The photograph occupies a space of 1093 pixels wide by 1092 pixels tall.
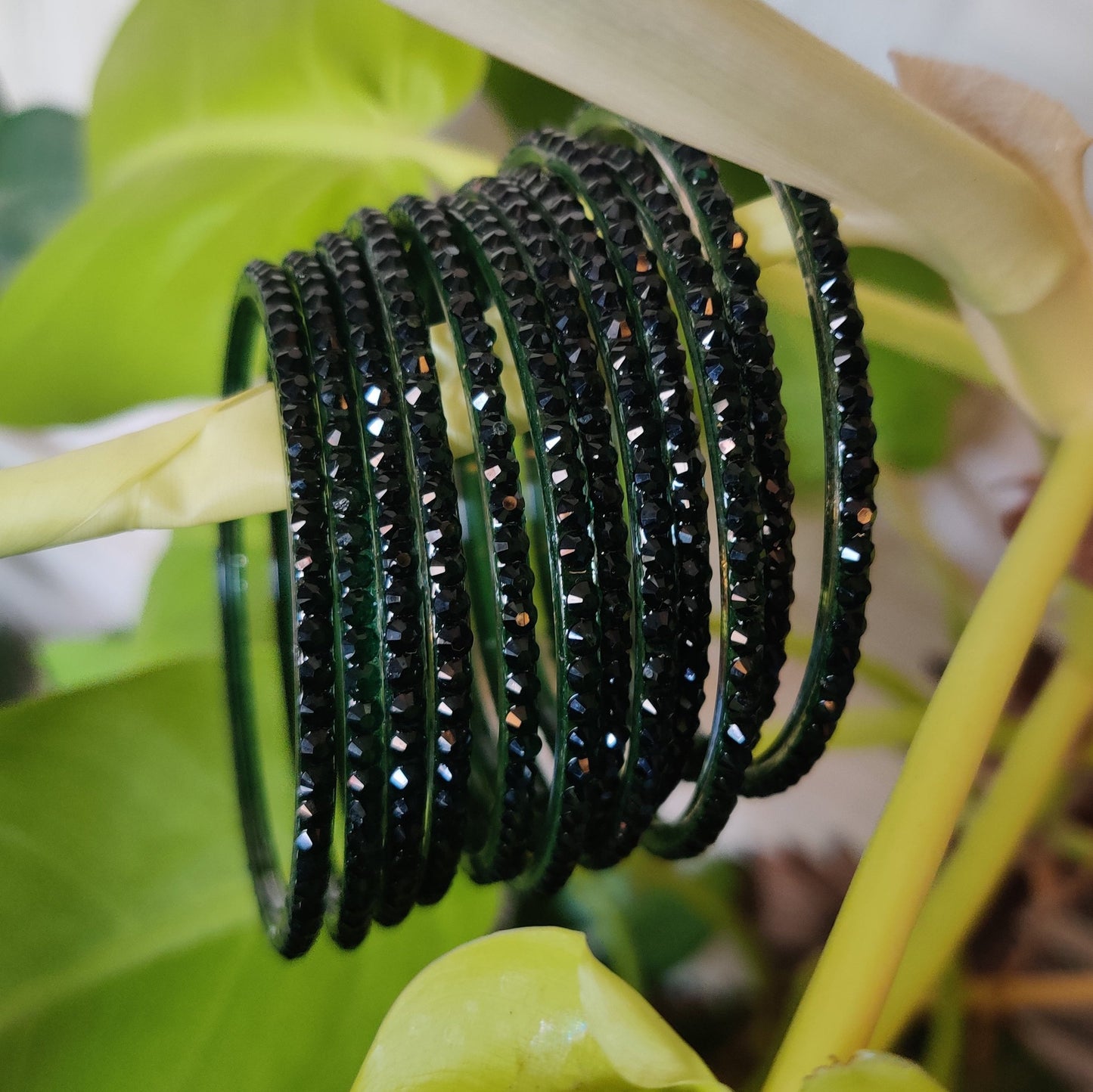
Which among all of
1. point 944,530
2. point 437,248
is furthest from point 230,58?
point 944,530

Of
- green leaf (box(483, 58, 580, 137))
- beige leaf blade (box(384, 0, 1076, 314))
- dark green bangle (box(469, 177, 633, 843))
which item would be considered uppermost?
beige leaf blade (box(384, 0, 1076, 314))

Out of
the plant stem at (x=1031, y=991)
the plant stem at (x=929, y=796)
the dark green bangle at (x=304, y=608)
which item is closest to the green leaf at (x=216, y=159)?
the dark green bangle at (x=304, y=608)

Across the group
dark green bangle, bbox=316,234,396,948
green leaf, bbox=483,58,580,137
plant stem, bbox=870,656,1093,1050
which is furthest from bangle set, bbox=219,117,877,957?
green leaf, bbox=483,58,580,137

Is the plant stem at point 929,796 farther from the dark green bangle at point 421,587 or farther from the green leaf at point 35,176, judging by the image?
the green leaf at point 35,176

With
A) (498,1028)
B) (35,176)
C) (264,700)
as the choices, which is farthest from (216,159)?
(498,1028)

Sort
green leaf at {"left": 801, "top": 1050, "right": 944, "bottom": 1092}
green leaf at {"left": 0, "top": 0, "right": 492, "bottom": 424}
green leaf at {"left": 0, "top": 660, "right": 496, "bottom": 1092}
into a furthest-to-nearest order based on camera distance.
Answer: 1. green leaf at {"left": 0, "top": 0, "right": 492, "bottom": 424}
2. green leaf at {"left": 0, "top": 660, "right": 496, "bottom": 1092}
3. green leaf at {"left": 801, "top": 1050, "right": 944, "bottom": 1092}

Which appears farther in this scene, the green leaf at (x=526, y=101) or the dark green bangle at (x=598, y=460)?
the green leaf at (x=526, y=101)

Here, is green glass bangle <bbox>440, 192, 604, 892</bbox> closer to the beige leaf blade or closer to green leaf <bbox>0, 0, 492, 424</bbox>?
the beige leaf blade
